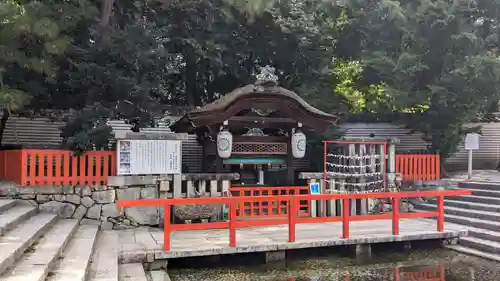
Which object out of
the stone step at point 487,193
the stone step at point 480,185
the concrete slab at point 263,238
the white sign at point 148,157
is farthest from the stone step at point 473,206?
the white sign at point 148,157

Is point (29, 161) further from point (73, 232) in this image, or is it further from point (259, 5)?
point (259, 5)

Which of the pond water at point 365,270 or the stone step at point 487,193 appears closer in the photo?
the pond water at point 365,270

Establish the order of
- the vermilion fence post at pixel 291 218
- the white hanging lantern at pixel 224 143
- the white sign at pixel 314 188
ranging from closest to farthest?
the vermilion fence post at pixel 291 218, the white hanging lantern at pixel 224 143, the white sign at pixel 314 188

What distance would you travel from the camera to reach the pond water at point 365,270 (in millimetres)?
8484

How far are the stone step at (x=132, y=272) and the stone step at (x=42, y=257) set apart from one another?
3.55 ft

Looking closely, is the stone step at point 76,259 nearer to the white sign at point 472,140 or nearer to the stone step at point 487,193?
the stone step at point 487,193

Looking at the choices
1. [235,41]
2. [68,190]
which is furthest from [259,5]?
[68,190]

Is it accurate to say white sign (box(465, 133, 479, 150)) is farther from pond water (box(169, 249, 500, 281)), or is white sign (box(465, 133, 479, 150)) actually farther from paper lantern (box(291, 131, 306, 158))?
pond water (box(169, 249, 500, 281))

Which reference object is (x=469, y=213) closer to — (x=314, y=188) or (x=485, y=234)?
(x=485, y=234)

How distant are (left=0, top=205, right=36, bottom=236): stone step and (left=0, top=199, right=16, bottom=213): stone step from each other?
2.8 inches

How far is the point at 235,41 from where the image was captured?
55.7 feet

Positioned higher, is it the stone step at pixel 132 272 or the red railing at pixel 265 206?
the red railing at pixel 265 206

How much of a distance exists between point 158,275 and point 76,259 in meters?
1.54

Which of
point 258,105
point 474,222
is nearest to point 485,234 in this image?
point 474,222
